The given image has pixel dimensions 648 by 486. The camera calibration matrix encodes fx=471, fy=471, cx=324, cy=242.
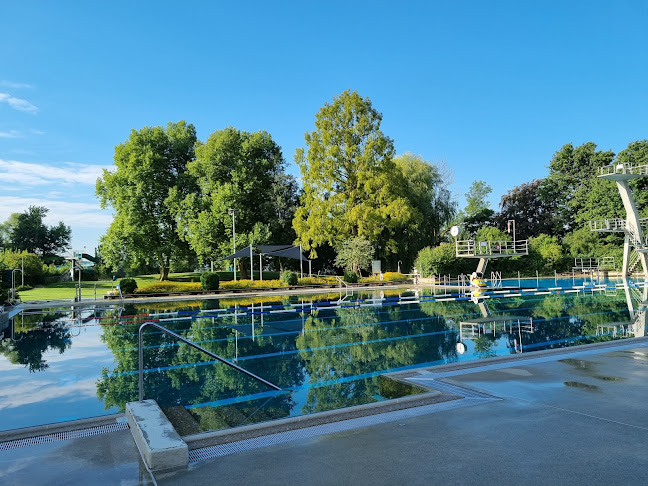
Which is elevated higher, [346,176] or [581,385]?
[346,176]

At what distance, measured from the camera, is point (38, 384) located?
24.5 ft

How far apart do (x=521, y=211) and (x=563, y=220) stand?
5.20m

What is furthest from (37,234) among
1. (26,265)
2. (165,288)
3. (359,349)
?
(359,349)

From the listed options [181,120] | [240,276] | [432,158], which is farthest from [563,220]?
[181,120]

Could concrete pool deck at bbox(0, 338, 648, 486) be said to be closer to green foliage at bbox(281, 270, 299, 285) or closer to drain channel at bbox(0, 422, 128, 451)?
drain channel at bbox(0, 422, 128, 451)

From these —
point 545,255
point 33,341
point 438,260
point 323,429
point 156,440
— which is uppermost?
point 545,255

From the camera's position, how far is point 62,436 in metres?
4.39

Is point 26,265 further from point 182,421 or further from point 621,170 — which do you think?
point 621,170

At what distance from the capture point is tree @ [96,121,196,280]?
36844 millimetres

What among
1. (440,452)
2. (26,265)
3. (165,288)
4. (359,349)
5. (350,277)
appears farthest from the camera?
(26,265)

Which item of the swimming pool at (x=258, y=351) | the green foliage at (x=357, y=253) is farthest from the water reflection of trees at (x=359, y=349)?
the green foliage at (x=357, y=253)

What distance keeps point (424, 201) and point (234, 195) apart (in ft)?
54.5

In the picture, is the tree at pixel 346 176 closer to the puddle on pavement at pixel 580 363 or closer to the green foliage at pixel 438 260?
the green foliage at pixel 438 260

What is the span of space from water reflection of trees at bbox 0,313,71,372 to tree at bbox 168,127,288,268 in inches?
825
